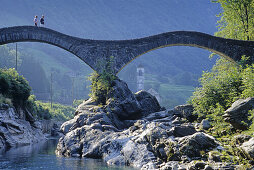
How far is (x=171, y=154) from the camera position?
39.5ft

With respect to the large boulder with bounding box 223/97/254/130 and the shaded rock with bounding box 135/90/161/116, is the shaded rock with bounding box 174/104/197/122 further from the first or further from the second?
the large boulder with bounding box 223/97/254/130

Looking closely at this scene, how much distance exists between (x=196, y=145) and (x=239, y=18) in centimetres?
2221

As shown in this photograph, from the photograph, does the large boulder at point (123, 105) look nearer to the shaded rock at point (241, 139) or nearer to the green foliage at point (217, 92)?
the green foliage at point (217, 92)

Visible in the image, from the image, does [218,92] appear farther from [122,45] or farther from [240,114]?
[122,45]

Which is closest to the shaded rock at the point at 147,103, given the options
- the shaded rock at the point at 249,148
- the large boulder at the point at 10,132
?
the large boulder at the point at 10,132

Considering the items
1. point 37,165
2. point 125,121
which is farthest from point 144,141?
point 125,121

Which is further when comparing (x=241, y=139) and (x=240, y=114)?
(x=240, y=114)

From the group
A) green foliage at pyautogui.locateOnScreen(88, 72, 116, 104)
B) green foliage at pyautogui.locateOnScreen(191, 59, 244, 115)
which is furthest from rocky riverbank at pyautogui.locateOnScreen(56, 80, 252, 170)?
green foliage at pyautogui.locateOnScreen(191, 59, 244, 115)

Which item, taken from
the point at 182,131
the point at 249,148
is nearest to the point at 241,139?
the point at 249,148

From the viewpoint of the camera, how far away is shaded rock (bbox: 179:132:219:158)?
1155 cm

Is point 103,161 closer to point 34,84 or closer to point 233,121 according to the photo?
point 233,121

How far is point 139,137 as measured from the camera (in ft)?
47.1

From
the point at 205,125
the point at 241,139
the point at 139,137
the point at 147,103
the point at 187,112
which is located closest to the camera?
the point at 241,139

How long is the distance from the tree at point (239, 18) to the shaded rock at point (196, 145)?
19.4 m
